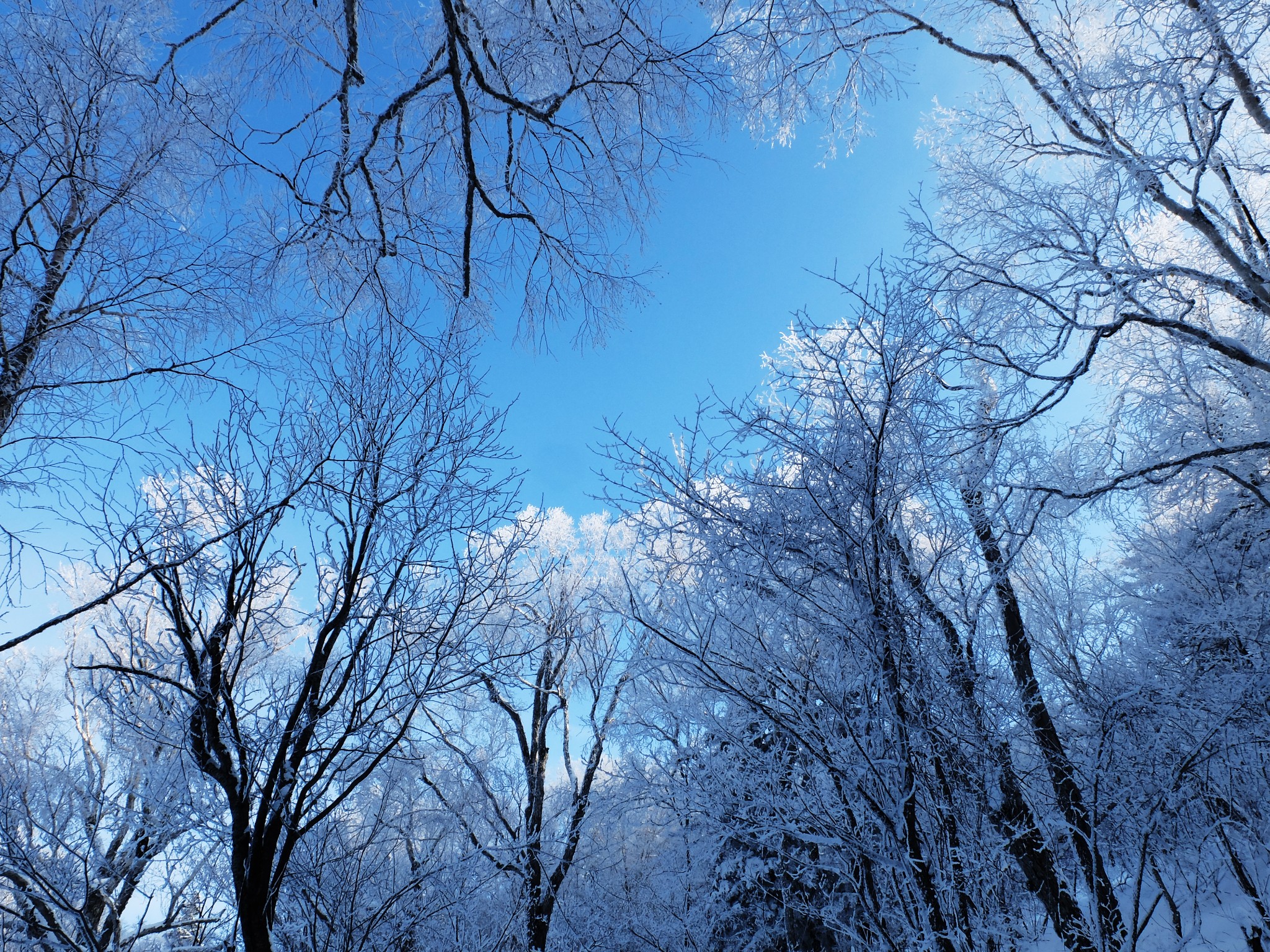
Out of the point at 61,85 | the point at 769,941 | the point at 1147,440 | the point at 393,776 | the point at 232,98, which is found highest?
the point at 61,85

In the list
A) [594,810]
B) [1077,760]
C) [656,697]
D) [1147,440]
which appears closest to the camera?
[1077,760]

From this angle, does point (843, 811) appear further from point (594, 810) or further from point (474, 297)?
point (594, 810)

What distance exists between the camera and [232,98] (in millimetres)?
3127

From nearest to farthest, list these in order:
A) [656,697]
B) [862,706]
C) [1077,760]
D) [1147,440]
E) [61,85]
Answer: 1. [862,706]
2. [61,85]
3. [1077,760]
4. [656,697]
5. [1147,440]

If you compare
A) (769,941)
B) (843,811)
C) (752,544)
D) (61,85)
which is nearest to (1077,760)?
(843,811)

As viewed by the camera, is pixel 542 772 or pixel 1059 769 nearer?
pixel 1059 769

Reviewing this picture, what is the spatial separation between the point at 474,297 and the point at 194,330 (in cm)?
163

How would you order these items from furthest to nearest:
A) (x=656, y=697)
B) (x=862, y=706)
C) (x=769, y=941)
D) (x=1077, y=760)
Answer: (x=769, y=941)
(x=656, y=697)
(x=1077, y=760)
(x=862, y=706)

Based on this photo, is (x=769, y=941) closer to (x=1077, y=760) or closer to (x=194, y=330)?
(x=1077, y=760)

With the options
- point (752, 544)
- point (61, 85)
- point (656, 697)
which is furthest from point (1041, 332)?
point (61, 85)

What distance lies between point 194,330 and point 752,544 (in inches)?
134

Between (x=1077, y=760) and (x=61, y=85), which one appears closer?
(x=61, y=85)

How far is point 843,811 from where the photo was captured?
10.1 ft

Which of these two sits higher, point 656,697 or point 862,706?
point 656,697
